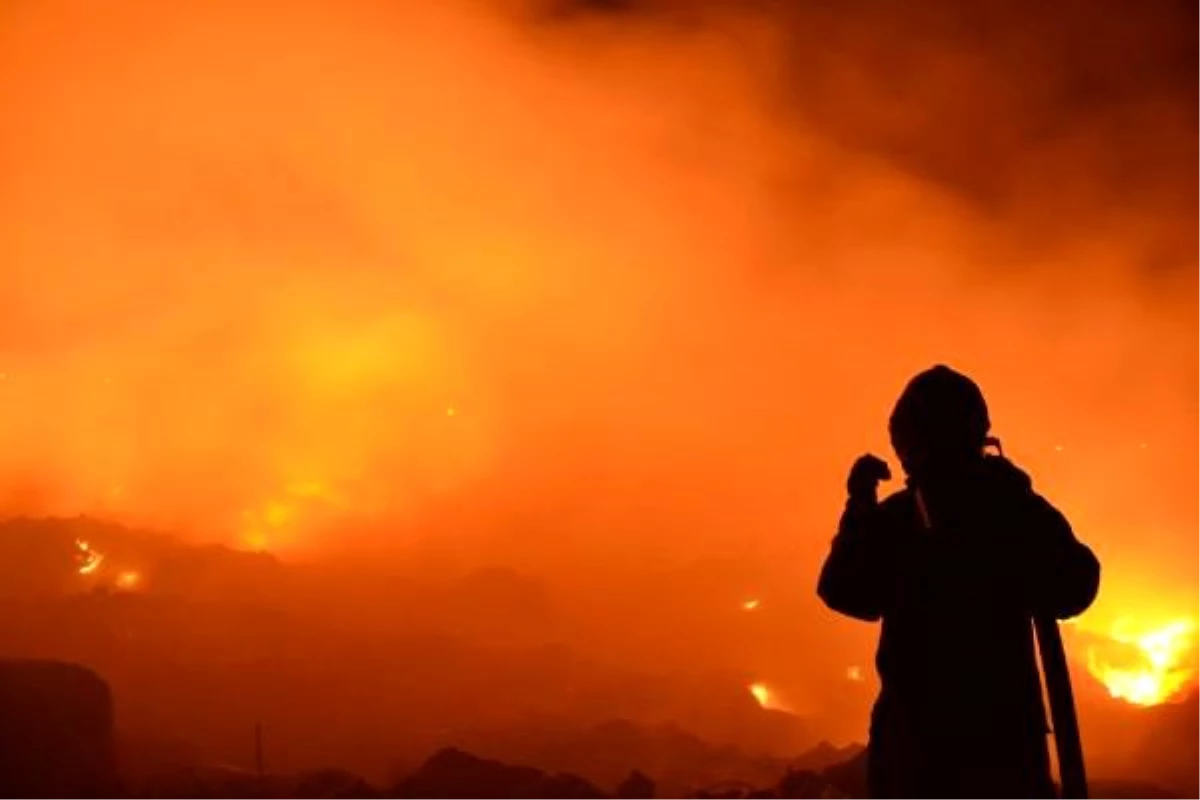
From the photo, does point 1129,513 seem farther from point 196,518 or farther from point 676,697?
point 196,518

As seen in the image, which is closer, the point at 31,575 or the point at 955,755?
the point at 955,755

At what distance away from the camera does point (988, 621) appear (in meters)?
2.75

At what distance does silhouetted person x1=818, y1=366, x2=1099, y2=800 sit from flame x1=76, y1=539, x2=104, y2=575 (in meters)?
52.8

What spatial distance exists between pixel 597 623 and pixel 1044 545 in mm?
51504

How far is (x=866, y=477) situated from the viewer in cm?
273

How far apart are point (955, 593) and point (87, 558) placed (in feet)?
175

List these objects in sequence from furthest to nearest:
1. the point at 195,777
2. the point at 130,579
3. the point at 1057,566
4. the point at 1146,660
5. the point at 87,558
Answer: the point at 130,579 < the point at 87,558 < the point at 1146,660 < the point at 195,777 < the point at 1057,566

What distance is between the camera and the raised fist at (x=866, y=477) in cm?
273

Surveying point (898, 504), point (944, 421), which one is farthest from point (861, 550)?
point (944, 421)

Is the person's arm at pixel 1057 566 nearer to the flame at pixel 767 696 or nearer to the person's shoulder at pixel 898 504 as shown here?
the person's shoulder at pixel 898 504

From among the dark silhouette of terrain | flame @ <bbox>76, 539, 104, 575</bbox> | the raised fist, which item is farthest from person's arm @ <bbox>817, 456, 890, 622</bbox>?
flame @ <bbox>76, 539, 104, 575</bbox>

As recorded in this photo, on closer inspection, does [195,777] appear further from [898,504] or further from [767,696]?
[767,696]

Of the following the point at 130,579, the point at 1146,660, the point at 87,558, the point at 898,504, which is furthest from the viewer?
the point at 130,579

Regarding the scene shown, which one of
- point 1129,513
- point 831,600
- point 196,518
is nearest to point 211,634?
point 196,518
